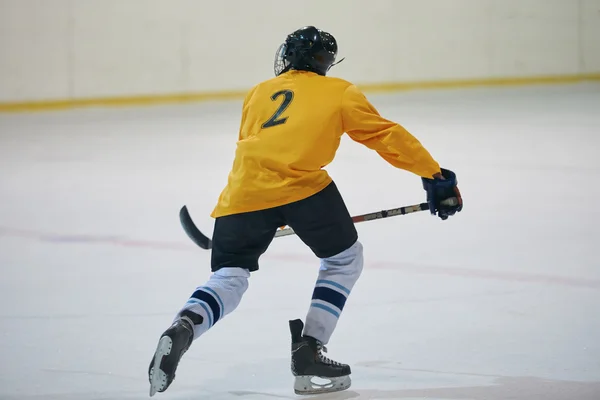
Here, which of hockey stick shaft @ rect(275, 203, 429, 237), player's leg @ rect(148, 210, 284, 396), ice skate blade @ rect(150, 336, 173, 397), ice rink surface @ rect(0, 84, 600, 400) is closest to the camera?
ice skate blade @ rect(150, 336, 173, 397)

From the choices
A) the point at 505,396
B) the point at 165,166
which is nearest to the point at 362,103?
the point at 505,396

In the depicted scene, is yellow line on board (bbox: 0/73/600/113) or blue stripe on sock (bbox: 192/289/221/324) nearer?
blue stripe on sock (bbox: 192/289/221/324)

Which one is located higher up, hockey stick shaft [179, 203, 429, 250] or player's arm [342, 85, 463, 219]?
player's arm [342, 85, 463, 219]

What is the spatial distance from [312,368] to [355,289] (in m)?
1.07

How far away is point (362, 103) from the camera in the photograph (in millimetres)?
2549

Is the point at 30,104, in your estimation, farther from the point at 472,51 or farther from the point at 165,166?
the point at 472,51

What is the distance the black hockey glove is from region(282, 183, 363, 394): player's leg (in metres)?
0.21

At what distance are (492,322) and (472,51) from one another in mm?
8538

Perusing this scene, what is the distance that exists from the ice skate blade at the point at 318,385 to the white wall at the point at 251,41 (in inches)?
292

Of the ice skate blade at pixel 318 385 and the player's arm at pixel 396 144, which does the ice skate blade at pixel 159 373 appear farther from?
the player's arm at pixel 396 144

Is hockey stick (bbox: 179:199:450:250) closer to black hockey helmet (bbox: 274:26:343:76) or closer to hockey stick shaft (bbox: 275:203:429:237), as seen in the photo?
hockey stick shaft (bbox: 275:203:429:237)

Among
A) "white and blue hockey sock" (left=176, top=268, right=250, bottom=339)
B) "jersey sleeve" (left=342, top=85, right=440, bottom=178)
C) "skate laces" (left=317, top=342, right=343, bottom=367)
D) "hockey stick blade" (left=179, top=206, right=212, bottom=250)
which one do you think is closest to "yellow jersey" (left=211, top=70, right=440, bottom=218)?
"jersey sleeve" (left=342, top=85, right=440, bottom=178)

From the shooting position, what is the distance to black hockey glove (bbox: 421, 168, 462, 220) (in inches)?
103

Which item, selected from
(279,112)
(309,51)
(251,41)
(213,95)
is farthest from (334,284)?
(251,41)
